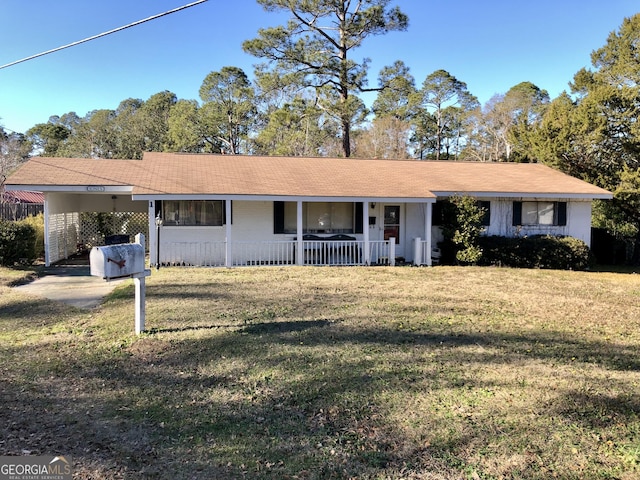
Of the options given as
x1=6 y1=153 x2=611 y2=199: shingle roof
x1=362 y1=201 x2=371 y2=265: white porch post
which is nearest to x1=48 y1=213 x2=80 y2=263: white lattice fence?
x1=6 y1=153 x2=611 y2=199: shingle roof

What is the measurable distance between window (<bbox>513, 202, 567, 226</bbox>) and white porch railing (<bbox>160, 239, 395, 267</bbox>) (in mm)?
5079

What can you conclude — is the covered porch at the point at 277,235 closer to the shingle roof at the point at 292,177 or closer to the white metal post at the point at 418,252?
the white metal post at the point at 418,252

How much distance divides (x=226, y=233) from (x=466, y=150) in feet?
114

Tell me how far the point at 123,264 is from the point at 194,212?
832 centimetres

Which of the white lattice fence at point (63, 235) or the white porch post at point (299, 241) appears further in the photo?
the white lattice fence at point (63, 235)

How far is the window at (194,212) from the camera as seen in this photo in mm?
13414

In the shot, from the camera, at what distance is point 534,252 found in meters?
14.1

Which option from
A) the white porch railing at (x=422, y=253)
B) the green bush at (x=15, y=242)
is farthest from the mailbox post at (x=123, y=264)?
the white porch railing at (x=422, y=253)

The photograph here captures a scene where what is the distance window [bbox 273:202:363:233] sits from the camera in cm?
1417

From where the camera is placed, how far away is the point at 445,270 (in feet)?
41.3

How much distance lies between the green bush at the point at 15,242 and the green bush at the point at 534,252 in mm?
13581

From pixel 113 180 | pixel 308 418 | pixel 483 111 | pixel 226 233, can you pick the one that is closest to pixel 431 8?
pixel 226 233

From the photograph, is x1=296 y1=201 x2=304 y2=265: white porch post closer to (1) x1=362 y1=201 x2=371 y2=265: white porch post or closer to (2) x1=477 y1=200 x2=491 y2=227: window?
(1) x1=362 y1=201 x2=371 y2=265: white porch post

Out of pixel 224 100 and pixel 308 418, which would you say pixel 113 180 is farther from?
pixel 224 100
